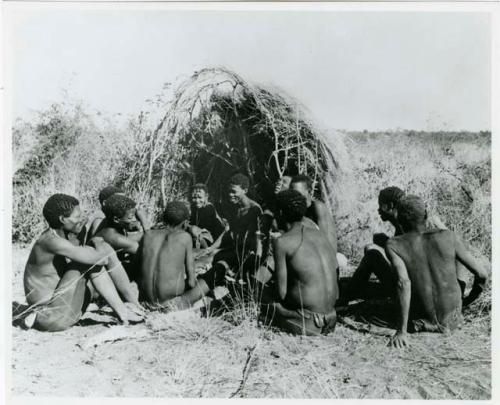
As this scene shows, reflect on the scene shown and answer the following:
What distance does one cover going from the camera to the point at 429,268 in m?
4.89

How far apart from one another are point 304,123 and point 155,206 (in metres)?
2.07

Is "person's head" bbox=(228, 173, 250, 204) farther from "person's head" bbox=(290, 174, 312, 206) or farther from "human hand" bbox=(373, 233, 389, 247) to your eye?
"human hand" bbox=(373, 233, 389, 247)

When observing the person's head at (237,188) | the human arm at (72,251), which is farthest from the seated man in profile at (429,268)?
the human arm at (72,251)

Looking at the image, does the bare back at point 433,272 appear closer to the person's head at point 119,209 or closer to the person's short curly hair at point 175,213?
the person's short curly hair at point 175,213

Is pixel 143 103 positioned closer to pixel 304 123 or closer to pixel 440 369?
pixel 304 123

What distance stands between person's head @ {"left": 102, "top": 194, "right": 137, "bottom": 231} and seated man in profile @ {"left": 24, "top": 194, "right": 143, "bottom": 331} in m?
0.35

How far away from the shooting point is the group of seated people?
4797 millimetres

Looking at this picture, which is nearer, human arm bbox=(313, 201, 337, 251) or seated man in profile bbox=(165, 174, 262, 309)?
seated man in profile bbox=(165, 174, 262, 309)

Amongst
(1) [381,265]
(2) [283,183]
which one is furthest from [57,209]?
(1) [381,265]

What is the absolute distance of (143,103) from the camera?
252 inches

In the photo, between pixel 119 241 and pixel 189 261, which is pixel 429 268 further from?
pixel 119 241

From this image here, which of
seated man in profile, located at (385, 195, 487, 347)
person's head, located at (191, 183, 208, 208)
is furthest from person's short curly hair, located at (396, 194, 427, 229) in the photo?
person's head, located at (191, 183, 208, 208)

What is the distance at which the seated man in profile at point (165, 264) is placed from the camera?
510 cm

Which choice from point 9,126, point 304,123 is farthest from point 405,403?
point 9,126
